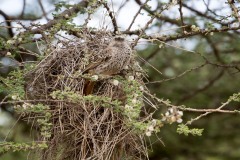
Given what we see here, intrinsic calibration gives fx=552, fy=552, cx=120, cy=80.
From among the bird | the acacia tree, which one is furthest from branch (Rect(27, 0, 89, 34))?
the bird

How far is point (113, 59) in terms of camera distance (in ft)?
6.55

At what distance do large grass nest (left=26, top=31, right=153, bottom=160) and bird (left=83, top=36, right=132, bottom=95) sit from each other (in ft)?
0.10

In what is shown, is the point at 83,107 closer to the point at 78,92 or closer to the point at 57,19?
the point at 78,92

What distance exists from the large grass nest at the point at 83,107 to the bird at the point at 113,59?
29 millimetres

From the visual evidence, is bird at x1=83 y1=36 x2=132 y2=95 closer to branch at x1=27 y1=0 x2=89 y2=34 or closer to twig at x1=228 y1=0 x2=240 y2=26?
branch at x1=27 y1=0 x2=89 y2=34

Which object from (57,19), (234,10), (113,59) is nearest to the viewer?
(113,59)

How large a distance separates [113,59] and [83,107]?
8.1 inches

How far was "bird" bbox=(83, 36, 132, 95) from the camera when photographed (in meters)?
2.00

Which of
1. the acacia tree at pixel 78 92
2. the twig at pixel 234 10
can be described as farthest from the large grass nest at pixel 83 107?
the twig at pixel 234 10

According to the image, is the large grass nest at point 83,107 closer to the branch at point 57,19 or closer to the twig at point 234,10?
the branch at point 57,19

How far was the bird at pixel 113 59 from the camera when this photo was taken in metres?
2.00

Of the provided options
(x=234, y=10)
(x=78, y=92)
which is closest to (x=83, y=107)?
(x=78, y=92)

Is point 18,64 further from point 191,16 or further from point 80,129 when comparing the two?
point 191,16

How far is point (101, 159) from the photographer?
1.95 m
